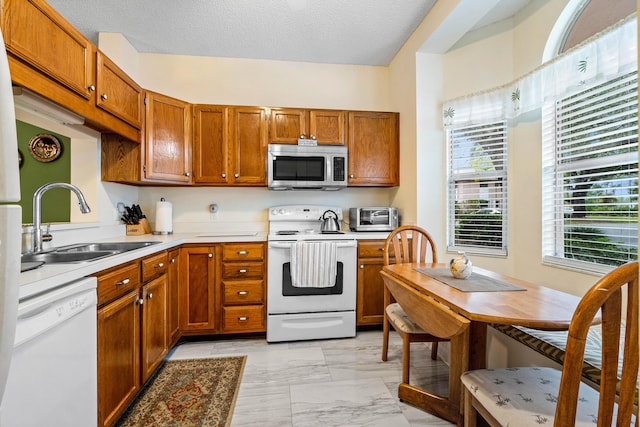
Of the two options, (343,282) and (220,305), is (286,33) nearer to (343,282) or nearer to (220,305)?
(343,282)

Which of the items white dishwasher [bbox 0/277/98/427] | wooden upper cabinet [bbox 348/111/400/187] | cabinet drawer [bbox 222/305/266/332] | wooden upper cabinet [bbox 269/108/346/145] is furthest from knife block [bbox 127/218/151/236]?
wooden upper cabinet [bbox 348/111/400/187]

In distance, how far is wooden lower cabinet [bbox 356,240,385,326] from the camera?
268 cm

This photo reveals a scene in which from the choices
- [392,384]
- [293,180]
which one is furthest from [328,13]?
[392,384]

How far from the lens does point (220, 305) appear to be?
253 centimetres

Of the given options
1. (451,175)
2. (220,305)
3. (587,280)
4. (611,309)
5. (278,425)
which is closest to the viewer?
(611,309)

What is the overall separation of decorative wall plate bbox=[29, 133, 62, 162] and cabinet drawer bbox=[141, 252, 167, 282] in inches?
61.0

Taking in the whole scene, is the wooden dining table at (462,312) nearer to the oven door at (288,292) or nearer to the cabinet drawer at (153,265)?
the oven door at (288,292)

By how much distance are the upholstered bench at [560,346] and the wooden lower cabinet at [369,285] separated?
4.00 feet

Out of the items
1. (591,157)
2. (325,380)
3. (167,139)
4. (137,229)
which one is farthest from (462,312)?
(137,229)

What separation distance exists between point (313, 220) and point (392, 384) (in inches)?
68.6

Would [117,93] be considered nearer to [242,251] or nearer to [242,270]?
[242,251]

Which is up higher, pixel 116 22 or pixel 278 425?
pixel 116 22

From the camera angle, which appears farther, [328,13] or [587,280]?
[328,13]

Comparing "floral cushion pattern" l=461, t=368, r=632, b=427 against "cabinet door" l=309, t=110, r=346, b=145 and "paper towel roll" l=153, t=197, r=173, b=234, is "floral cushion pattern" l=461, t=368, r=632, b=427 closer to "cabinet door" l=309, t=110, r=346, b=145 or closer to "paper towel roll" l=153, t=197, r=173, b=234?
"cabinet door" l=309, t=110, r=346, b=145
